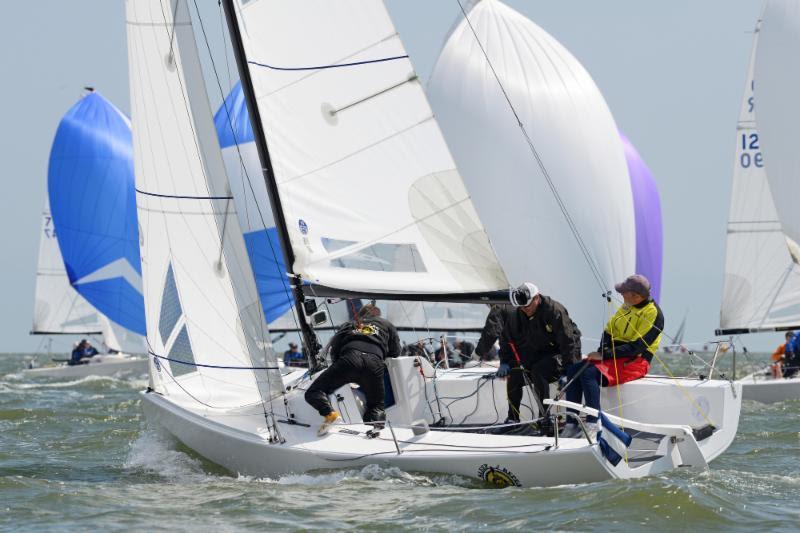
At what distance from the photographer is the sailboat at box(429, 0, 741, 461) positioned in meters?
16.9

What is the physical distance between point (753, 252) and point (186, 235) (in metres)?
12.5

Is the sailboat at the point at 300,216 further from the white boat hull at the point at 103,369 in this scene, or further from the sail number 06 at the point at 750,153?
the white boat hull at the point at 103,369

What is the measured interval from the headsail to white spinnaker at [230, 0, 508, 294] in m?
18.0

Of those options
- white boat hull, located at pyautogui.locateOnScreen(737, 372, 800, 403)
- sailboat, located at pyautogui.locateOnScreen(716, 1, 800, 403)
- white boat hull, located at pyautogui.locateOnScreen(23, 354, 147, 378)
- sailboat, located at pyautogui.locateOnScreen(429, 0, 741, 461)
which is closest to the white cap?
sailboat, located at pyautogui.locateOnScreen(429, 0, 741, 461)

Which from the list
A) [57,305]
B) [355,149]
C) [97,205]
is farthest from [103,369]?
[355,149]

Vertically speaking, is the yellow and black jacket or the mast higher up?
the mast

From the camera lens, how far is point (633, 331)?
8000 mm

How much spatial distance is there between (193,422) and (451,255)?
2.08m

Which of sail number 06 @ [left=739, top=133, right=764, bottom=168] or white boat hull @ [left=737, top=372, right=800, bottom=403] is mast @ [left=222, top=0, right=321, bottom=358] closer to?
white boat hull @ [left=737, top=372, right=800, bottom=403]

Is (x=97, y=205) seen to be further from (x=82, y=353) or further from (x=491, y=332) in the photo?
(x=491, y=332)

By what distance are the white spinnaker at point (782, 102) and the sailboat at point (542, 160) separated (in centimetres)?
206

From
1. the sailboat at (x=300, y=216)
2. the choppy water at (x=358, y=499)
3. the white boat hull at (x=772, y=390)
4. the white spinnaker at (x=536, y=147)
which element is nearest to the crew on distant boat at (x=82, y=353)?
the white spinnaker at (x=536, y=147)

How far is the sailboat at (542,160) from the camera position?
16.9 metres

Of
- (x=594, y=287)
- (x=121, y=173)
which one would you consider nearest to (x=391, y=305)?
(x=594, y=287)
